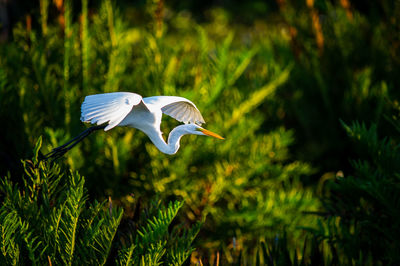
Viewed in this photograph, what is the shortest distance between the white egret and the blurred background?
23cm

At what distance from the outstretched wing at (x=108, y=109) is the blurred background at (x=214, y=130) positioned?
0.98 feet

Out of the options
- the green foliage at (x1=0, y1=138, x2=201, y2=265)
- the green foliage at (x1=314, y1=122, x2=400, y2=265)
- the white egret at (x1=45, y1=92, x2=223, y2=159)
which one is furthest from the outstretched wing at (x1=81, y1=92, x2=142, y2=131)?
the green foliage at (x1=314, y1=122, x2=400, y2=265)

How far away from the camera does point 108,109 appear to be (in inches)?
16.2

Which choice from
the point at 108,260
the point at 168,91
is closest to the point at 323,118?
the point at 168,91

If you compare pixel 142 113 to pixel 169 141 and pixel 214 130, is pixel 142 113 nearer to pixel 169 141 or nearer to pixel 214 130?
pixel 169 141

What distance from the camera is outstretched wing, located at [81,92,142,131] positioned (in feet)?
1.32

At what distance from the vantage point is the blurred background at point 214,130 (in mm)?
794

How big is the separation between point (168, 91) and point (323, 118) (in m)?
0.79

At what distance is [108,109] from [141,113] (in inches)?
2.7

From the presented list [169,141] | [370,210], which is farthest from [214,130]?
[169,141]

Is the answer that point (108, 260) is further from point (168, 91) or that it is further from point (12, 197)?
point (168, 91)

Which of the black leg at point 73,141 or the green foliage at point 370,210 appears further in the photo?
the green foliage at point 370,210

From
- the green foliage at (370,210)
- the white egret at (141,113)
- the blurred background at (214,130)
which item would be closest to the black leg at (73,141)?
the white egret at (141,113)

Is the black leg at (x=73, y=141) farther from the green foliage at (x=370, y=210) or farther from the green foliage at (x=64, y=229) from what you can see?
the green foliage at (x=370, y=210)
